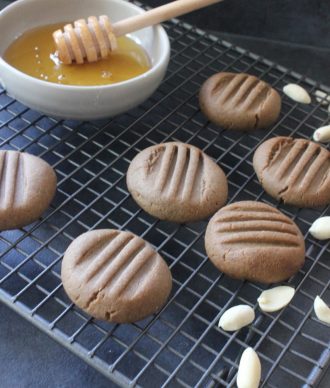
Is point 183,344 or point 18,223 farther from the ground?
point 18,223

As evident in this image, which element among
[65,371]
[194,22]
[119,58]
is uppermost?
[119,58]

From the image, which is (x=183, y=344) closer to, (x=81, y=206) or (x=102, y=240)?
(x=102, y=240)

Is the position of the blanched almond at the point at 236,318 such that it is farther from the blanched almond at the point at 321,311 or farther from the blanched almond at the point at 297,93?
the blanched almond at the point at 297,93

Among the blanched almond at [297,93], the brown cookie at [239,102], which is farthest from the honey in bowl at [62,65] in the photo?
the blanched almond at [297,93]

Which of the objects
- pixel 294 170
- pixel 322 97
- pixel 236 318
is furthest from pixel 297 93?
pixel 236 318

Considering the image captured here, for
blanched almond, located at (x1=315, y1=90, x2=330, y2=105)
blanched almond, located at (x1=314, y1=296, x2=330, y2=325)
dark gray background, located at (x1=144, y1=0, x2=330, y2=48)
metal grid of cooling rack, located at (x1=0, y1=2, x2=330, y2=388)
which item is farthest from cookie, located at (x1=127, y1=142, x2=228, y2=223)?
dark gray background, located at (x1=144, y1=0, x2=330, y2=48)

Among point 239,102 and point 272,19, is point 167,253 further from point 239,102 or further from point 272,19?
point 272,19

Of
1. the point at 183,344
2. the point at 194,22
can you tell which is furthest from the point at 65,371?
the point at 194,22

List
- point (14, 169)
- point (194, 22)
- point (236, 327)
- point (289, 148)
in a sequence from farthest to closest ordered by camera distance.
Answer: point (194, 22) < point (289, 148) < point (14, 169) < point (236, 327)
